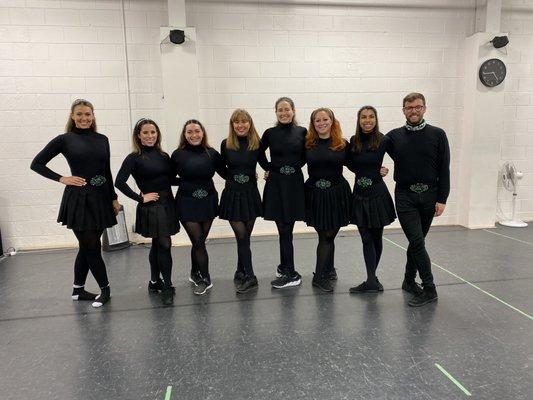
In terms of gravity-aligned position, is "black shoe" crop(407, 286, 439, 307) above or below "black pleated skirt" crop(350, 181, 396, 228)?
below

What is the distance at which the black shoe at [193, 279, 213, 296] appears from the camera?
3303 millimetres

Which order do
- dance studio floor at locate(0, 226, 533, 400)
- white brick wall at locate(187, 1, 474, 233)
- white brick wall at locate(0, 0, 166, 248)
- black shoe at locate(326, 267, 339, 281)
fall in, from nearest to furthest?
dance studio floor at locate(0, 226, 533, 400)
black shoe at locate(326, 267, 339, 281)
white brick wall at locate(0, 0, 166, 248)
white brick wall at locate(187, 1, 474, 233)

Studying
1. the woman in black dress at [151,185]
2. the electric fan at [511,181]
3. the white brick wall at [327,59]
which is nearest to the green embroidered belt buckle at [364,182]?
the woman in black dress at [151,185]

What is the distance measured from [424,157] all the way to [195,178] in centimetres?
175

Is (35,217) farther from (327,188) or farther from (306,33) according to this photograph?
(306,33)

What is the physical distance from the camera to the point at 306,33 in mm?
5043

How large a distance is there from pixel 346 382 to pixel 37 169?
2.63 metres

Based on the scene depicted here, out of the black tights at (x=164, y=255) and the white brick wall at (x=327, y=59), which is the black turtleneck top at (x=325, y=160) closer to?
the black tights at (x=164, y=255)

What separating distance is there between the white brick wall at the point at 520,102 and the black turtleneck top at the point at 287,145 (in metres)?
4.00

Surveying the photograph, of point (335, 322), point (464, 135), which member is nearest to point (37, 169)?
point (335, 322)

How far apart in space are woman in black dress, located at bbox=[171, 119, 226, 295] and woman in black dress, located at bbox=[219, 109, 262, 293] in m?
0.11

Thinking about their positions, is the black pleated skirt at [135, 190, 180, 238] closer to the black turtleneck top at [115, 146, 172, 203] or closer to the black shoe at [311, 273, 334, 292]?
the black turtleneck top at [115, 146, 172, 203]

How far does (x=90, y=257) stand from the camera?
3.09 m

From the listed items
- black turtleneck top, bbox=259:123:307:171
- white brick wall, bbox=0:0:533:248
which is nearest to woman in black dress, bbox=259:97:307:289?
black turtleneck top, bbox=259:123:307:171
